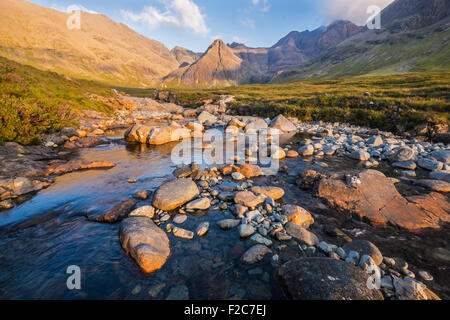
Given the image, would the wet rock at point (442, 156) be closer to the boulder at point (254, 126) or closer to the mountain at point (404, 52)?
the boulder at point (254, 126)

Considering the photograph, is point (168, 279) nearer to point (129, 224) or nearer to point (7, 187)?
point (129, 224)

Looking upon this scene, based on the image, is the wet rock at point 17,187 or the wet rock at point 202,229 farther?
the wet rock at point 17,187

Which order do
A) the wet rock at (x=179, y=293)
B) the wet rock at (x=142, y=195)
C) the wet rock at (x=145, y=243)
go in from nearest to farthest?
1. the wet rock at (x=179, y=293)
2. the wet rock at (x=145, y=243)
3. the wet rock at (x=142, y=195)

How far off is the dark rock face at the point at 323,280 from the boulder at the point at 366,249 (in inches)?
33.4

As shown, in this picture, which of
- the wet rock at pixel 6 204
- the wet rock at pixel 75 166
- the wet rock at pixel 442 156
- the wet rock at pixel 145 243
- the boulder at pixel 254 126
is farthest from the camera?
the boulder at pixel 254 126

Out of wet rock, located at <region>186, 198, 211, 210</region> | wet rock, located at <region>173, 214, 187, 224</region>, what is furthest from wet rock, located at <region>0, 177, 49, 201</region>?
wet rock, located at <region>186, 198, 211, 210</region>

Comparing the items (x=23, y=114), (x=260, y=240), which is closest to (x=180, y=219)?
(x=260, y=240)

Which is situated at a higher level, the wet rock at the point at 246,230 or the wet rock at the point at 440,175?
the wet rock at the point at 440,175

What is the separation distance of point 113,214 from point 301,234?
608 cm

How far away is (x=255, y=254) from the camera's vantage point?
15.8 feet

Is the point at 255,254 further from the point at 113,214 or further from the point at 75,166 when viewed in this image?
the point at 75,166

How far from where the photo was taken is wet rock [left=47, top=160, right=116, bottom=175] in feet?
32.2

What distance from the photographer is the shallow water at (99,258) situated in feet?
13.3

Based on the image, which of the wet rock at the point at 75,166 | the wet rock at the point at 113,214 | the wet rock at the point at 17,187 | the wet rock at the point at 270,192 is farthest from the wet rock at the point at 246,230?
the wet rock at the point at 75,166
